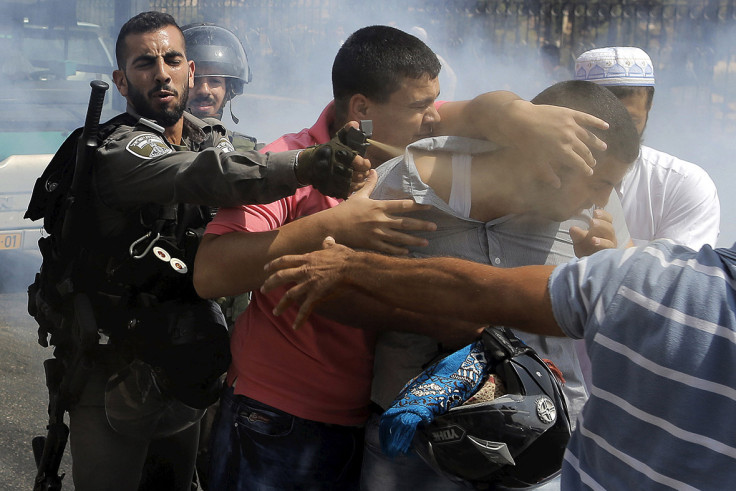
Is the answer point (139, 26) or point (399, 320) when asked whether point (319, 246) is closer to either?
point (399, 320)

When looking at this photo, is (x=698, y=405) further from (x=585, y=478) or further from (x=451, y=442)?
(x=451, y=442)

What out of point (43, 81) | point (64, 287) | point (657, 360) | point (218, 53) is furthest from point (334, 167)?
point (43, 81)

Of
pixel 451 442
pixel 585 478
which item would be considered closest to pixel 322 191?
pixel 451 442

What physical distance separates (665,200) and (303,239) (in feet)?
4.40

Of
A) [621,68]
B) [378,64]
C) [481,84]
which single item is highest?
[378,64]

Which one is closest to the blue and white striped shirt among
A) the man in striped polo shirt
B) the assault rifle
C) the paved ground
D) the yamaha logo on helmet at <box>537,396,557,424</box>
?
the man in striped polo shirt

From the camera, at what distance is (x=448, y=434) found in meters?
1.77

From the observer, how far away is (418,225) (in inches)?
77.3

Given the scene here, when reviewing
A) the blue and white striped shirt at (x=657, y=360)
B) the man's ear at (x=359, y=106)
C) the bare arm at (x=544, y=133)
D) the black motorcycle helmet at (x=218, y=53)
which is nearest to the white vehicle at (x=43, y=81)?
the black motorcycle helmet at (x=218, y=53)

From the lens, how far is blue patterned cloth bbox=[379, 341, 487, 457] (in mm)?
1767

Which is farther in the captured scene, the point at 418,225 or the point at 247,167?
the point at 247,167

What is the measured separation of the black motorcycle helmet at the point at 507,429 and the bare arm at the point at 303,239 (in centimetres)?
31

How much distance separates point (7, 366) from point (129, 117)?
3.32 m

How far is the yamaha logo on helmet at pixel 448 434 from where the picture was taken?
1.77 metres
